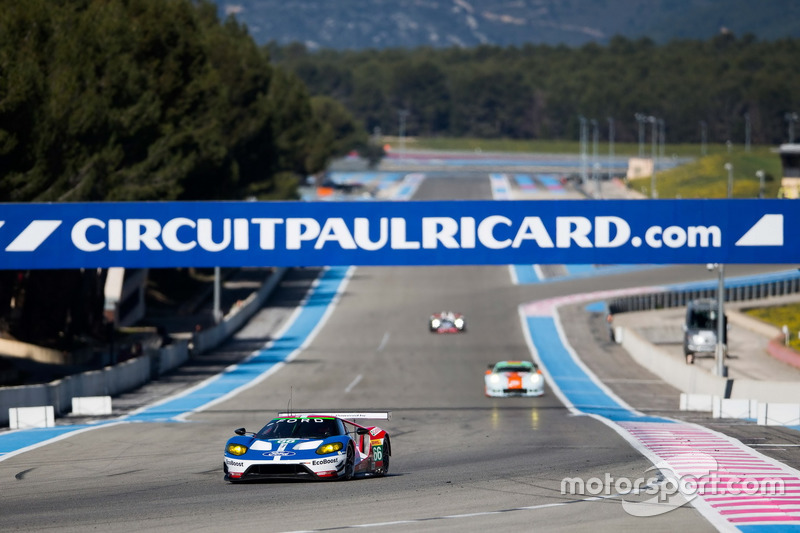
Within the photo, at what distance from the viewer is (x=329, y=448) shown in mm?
18641

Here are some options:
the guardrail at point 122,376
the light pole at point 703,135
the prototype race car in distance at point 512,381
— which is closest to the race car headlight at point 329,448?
the guardrail at point 122,376

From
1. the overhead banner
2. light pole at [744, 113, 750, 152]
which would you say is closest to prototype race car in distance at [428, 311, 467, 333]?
the overhead banner

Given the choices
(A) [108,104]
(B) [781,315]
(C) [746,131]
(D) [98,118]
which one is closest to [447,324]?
(B) [781,315]

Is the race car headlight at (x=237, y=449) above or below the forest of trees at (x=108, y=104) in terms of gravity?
below

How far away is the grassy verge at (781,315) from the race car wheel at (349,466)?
44893 mm

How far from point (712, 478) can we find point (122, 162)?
37.9m

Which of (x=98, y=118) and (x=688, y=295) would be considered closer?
(x=98, y=118)

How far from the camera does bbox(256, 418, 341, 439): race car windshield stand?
1898cm

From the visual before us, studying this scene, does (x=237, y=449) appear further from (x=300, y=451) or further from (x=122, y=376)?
(x=122, y=376)

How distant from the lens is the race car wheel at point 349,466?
750 inches

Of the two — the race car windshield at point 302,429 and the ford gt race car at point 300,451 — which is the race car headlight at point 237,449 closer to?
the ford gt race car at point 300,451

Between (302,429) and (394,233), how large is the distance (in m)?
9.95

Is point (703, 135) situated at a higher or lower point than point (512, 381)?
higher

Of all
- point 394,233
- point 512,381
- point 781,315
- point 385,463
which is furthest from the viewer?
point 781,315
